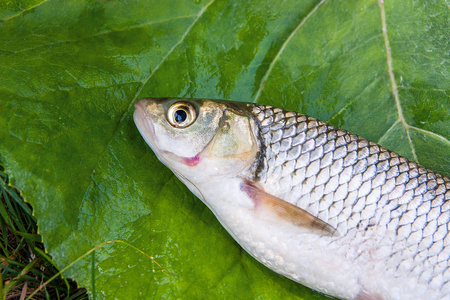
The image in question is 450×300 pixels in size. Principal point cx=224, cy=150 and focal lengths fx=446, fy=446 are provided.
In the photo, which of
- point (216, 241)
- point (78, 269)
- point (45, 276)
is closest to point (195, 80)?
point (216, 241)

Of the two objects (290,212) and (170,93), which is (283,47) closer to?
(170,93)

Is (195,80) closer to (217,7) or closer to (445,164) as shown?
(217,7)

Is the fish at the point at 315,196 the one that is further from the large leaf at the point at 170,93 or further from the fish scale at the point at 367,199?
the large leaf at the point at 170,93

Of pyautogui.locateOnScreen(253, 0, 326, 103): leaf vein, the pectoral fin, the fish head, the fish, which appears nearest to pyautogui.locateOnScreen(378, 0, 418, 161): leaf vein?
pyautogui.locateOnScreen(253, 0, 326, 103): leaf vein

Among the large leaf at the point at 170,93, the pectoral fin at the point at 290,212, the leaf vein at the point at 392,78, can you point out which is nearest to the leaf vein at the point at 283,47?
the large leaf at the point at 170,93

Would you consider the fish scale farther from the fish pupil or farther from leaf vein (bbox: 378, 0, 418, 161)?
leaf vein (bbox: 378, 0, 418, 161)

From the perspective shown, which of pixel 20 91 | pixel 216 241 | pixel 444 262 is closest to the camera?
pixel 444 262
